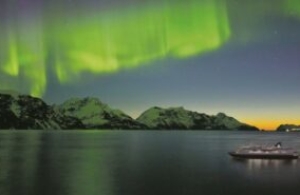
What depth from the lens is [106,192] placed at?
→ 4144 centimetres

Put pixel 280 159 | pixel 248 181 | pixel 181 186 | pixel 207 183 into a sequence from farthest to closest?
pixel 280 159 → pixel 248 181 → pixel 207 183 → pixel 181 186

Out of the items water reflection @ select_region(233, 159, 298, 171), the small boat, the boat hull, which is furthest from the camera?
the small boat

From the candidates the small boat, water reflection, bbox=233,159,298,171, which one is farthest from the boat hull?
water reflection, bbox=233,159,298,171

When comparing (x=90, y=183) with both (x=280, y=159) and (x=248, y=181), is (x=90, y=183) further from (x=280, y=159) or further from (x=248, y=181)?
(x=280, y=159)

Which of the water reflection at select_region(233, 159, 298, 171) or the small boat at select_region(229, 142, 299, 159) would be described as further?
the small boat at select_region(229, 142, 299, 159)

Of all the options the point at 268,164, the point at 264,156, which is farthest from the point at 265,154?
the point at 268,164

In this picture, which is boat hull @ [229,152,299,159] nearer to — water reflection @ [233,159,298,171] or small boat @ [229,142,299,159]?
small boat @ [229,142,299,159]

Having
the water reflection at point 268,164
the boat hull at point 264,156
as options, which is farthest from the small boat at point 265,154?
the water reflection at point 268,164

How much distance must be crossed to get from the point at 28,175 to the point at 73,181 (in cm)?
722

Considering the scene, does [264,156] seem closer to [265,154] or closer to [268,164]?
[265,154]

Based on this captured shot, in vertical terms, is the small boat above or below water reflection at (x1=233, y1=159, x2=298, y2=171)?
above

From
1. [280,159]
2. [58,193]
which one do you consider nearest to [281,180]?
[58,193]

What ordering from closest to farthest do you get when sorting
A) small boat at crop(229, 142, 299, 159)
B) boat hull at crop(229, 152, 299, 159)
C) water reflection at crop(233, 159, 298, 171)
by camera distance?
water reflection at crop(233, 159, 298, 171) < boat hull at crop(229, 152, 299, 159) < small boat at crop(229, 142, 299, 159)

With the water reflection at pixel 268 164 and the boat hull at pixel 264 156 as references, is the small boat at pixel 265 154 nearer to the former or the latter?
the boat hull at pixel 264 156
